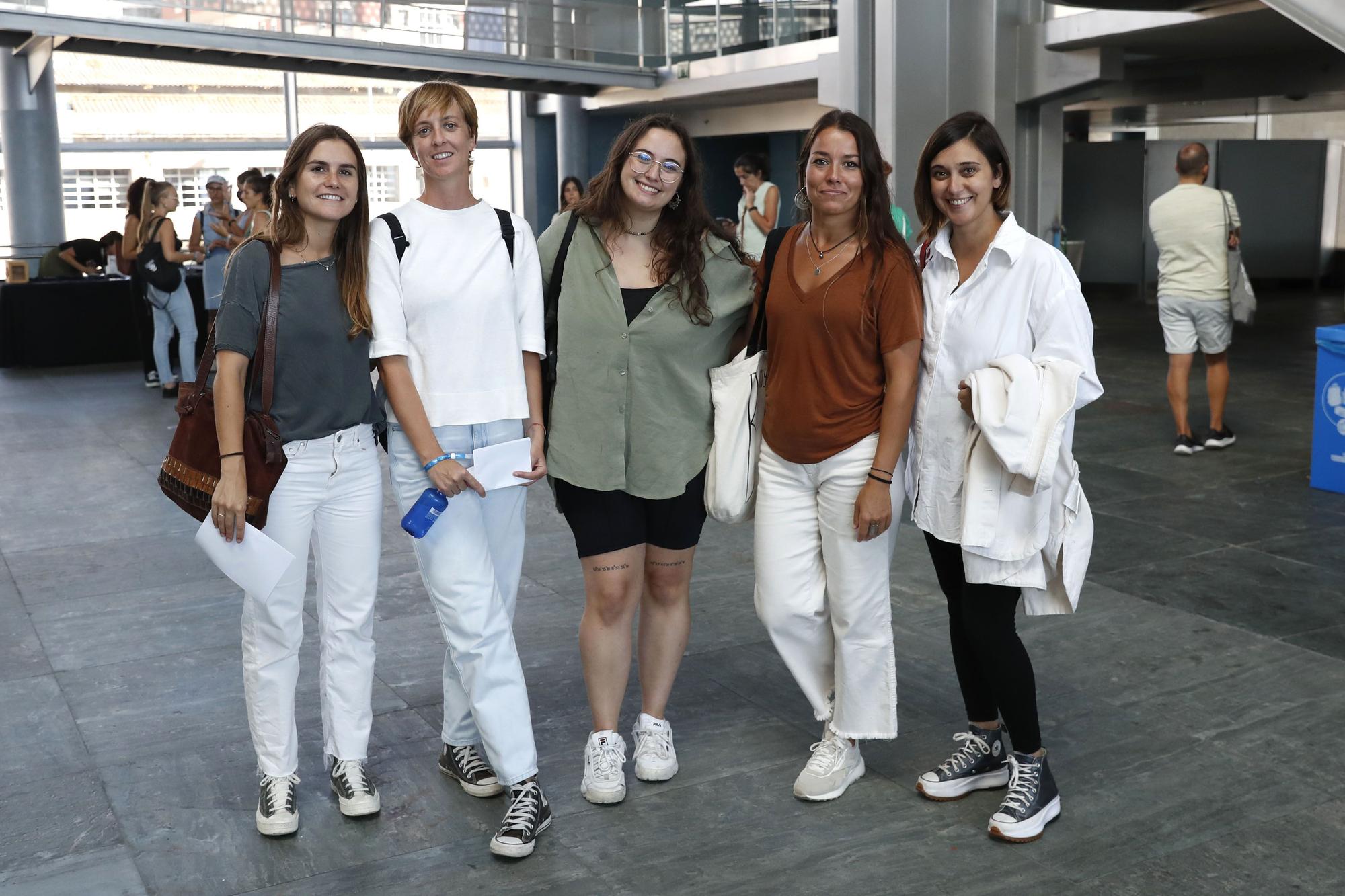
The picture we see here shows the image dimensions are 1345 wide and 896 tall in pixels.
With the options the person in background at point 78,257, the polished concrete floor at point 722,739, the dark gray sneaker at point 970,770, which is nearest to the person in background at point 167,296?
the person in background at point 78,257

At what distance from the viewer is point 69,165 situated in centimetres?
2323

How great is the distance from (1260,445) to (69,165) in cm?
2156

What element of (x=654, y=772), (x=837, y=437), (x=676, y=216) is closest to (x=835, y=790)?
(x=654, y=772)

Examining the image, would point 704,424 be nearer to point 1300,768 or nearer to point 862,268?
point 862,268

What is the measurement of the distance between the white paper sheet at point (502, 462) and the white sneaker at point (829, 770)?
1070 mm

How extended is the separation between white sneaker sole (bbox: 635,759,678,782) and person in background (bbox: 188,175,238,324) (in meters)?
7.29

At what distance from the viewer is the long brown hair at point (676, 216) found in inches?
128

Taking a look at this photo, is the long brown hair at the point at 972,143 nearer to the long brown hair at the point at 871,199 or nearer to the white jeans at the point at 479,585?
the long brown hair at the point at 871,199

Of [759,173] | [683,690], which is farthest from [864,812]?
[759,173]

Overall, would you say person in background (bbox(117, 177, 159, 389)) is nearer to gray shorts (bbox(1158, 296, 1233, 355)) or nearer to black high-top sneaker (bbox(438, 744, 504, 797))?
gray shorts (bbox(1158, 296, 1233, 355))

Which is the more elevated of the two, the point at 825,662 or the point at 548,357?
the point at 548,357

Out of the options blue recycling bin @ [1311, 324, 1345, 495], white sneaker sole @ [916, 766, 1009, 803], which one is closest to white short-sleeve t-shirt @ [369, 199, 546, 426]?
white sneaker sole @ [916, 766, 1009, 803]

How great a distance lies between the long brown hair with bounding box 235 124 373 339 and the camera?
3029mm

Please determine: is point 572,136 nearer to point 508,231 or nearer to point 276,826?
point 508,231
